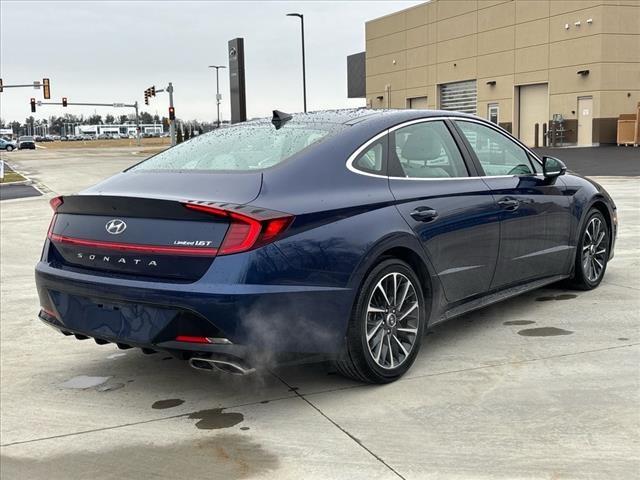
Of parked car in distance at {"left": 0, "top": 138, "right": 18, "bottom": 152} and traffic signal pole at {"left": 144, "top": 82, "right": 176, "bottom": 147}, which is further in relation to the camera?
parked car in distance at {"left": 0, "top": 138, "right": 18, "bottom": 152}

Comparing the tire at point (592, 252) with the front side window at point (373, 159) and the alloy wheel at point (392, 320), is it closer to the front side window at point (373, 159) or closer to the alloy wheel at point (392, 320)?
the alloy wheel at point (392, 320)

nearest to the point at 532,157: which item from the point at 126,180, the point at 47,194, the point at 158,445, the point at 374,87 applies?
the point at 126,180

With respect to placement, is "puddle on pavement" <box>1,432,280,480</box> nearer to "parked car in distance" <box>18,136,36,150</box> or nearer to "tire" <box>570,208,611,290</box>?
"tire" <box>570,208,611,290</box>

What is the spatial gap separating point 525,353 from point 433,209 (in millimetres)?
1160

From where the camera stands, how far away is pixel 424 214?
4406 millimetres

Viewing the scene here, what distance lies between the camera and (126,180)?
168 inches

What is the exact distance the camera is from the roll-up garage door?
4678 cm

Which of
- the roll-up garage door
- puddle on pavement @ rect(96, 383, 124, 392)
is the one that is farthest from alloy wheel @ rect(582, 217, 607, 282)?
the roll-up garage door

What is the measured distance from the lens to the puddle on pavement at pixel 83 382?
177 inches

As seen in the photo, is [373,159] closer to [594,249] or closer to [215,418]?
[215,418]

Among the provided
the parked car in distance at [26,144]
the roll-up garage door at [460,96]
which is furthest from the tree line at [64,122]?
the roll-up garage door at [460,96]

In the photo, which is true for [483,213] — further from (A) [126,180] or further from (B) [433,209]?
(A) [126,180]

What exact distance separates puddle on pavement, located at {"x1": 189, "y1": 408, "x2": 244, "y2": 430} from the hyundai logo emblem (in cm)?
107

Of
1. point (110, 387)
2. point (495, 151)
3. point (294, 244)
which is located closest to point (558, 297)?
point (495, 151)
